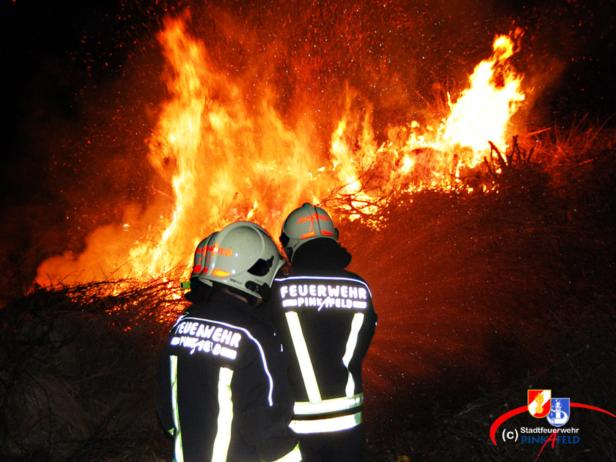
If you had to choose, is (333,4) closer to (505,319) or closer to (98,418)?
(505,319)

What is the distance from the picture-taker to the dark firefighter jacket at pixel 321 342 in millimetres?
2893

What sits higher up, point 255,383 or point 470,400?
point 470,400

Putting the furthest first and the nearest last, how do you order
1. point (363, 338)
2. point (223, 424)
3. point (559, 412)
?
point (559, 412)
point (363, 338)
point (223, 424)

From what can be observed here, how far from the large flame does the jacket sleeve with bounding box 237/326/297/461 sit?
6625 mm

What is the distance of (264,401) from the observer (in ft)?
6.96

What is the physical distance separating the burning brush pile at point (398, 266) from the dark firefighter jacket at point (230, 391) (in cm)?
282

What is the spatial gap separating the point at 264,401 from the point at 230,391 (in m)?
0.17

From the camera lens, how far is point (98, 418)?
5.04 metres

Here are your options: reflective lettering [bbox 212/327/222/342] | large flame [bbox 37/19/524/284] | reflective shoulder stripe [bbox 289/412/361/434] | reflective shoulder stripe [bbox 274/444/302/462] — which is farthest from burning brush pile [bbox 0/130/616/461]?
reflective lettering [bbox 212/327/222/342]

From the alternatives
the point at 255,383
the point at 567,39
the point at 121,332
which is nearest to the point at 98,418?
the point at 121,332

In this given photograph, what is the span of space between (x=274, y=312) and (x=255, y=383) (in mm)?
872

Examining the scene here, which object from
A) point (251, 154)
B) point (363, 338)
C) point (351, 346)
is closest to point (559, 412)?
point (363, 338)

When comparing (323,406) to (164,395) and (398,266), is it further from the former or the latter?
(398,266)

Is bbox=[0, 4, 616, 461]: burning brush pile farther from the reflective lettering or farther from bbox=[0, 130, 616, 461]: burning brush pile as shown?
the reflective lettering
